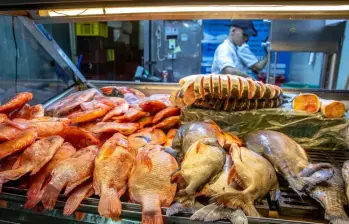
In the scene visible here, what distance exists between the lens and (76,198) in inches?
50.0

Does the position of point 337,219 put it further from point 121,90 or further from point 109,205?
point 121,90

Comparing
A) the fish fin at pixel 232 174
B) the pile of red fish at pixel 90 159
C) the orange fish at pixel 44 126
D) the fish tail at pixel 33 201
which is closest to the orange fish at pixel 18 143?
the pile of red fish at pixel 90 159

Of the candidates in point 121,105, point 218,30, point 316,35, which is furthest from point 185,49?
point 121,105

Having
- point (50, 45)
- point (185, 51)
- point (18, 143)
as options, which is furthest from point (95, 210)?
point (185, 51)

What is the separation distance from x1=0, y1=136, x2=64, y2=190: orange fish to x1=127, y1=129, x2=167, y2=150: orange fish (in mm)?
456

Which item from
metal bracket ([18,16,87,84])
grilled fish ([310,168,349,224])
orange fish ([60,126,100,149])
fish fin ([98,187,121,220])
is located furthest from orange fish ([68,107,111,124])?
grilled fish ([310,168,349,224])

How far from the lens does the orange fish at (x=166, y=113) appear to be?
6.90 ft

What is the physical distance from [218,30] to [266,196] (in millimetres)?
7312

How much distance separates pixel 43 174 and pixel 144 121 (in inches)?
34.6

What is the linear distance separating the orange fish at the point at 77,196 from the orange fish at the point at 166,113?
32.4 inches

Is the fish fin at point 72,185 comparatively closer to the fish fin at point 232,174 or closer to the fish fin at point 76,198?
the fish fin at point 76,198

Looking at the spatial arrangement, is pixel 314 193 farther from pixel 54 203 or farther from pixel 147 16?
pixel 147 16

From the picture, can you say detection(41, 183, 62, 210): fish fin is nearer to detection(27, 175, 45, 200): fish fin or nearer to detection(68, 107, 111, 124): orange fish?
detection(27, 175, 45, 200): fish fin

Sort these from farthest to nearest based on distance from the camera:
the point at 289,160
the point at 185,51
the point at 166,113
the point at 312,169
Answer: the point at 185,51 < the point at 166,113 < the point at 289,160 < the point at 312,169
